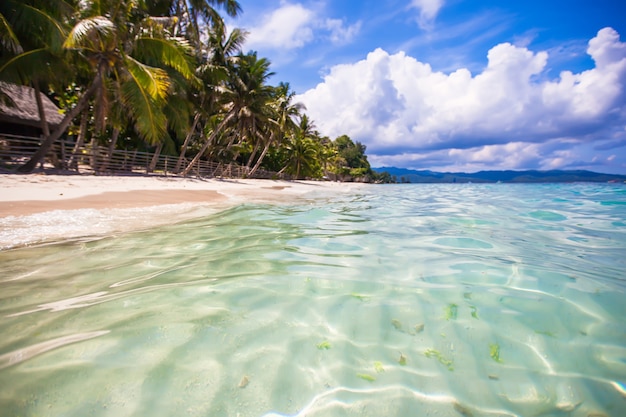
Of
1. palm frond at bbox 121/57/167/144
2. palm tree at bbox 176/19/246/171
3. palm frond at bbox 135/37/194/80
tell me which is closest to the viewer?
palm frond at bbox 121/57/167/144

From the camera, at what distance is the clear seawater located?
122cm

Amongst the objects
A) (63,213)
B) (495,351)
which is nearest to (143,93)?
(63,213)

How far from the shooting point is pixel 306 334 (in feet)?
5.53

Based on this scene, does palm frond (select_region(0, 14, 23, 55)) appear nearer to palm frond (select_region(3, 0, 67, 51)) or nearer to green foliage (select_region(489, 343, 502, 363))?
palm frond (select_region(3, 0, 67, 51))

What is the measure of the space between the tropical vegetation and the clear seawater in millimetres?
10170

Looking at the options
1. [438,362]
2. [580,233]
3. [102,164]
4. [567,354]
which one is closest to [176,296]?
[438,362]

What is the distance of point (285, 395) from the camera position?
1243mm

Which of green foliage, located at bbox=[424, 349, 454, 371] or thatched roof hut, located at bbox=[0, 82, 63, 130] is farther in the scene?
thatched roof hut, located at bbox=[0, 82, 63, 130]

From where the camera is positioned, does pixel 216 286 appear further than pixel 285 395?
Yes

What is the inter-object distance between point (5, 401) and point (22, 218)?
4884 millimetres

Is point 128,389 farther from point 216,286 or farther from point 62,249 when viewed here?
point 62,249

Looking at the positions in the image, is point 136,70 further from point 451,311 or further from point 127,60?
point 451,311

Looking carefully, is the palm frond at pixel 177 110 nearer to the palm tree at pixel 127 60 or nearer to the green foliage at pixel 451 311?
the palm tree at pixel 127 60

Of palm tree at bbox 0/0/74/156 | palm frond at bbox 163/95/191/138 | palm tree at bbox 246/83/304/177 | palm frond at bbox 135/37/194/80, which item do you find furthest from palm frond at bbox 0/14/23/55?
palm tree at bbox 246/83/304/177
